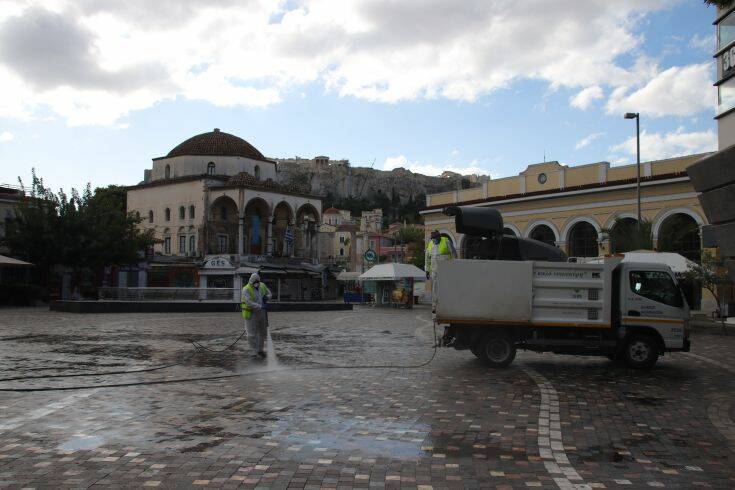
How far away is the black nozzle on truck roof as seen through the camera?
16.1 m

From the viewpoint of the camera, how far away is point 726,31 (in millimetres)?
8078

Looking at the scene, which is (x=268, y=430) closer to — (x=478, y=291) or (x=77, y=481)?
(x=77, y=481)

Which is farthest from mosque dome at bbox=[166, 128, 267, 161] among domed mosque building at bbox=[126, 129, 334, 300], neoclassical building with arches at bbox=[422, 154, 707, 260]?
neoclassical building with arches at bbox=[422, 154, 707, 260]

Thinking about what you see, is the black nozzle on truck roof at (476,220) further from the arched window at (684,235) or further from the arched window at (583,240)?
the arched window at (583,240)

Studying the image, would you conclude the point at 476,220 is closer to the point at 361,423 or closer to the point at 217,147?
the point at 361,423

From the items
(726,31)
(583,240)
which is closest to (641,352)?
(726,31)

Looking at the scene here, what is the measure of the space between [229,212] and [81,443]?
57971mm

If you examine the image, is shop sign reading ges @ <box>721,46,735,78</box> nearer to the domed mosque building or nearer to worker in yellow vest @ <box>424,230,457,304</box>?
worker in yellow vest @ <box>424,230,457,304</box>

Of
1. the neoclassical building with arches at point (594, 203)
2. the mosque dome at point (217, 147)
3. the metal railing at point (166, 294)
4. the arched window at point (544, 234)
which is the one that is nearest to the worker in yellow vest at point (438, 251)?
the neoclassical building with arches at point (594, 203)

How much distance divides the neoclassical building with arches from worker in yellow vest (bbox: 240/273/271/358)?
878 inches

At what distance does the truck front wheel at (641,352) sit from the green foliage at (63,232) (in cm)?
3324

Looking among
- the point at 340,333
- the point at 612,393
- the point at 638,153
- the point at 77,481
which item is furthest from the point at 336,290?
the point at 77,481

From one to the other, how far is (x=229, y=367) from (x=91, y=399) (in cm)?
365

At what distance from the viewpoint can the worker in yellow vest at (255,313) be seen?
14.2m
